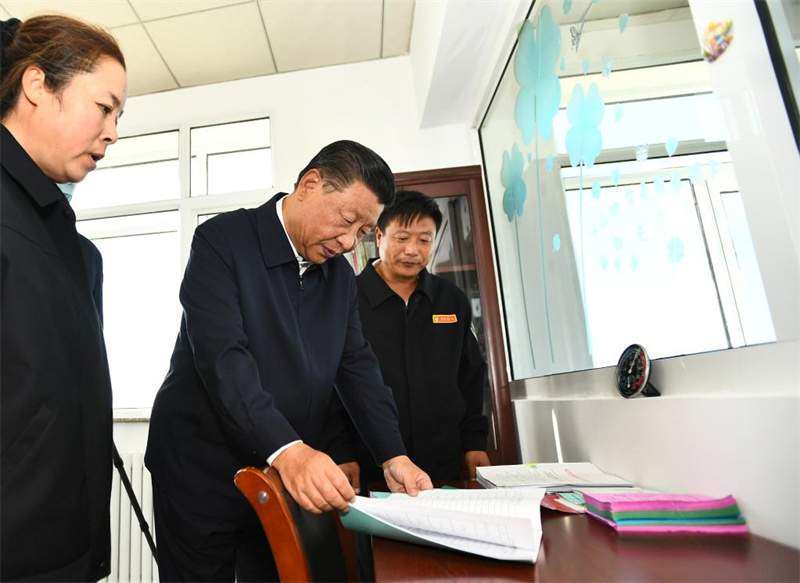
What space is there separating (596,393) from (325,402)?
2.46ft

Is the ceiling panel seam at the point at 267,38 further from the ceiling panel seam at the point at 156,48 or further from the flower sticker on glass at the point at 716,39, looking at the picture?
the flower sticker on glass at the point at 716,39

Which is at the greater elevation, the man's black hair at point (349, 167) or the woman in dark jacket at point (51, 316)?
the man's black hair at point (349, 167)

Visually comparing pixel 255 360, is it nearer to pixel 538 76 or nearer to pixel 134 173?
pixel 538 76

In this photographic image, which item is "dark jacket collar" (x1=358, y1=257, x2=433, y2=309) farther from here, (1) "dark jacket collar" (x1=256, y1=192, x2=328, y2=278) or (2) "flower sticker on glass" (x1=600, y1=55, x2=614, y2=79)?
(2) "flower sticker on glass" (x1=600, y1=55, x2=614, y2=79)

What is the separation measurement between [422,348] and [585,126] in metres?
0.95

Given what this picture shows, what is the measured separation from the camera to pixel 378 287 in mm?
2006

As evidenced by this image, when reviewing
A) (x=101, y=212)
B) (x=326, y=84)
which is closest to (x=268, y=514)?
(x=326, y=84)

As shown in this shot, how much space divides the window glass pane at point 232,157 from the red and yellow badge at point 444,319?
5.74ft

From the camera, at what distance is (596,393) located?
146cm

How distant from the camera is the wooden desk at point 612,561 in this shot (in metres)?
0.64

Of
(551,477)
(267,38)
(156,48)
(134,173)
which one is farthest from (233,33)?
(551,477)

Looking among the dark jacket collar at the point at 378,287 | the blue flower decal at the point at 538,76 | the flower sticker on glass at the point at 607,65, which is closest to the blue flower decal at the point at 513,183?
the blue flower decal at the point at 538,76

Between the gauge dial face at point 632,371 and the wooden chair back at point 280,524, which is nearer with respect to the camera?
the wooden chair back at point 280,524

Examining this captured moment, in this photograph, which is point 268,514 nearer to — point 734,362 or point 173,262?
point 734,362
